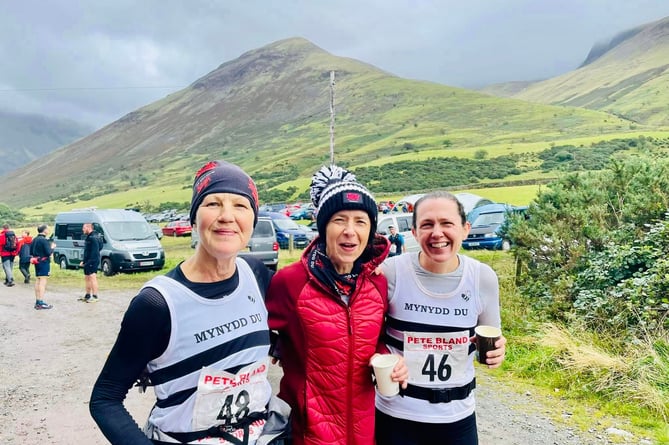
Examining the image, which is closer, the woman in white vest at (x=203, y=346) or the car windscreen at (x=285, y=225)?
the woman in white vest at (x=203, y=346)

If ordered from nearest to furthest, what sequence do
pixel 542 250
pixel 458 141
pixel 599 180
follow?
pixel 542 250 → pixel 599 180 → pixel 458 141

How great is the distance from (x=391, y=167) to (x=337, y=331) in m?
74.2

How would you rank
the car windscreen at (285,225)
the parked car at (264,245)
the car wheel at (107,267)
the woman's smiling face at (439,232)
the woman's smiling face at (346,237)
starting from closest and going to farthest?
the woman's smiling face at (346,237)
the woman's smiling face at (439,232)
the parked car at (264,245)
the car wheel at (107,267)
the car windscreen at (285,225)

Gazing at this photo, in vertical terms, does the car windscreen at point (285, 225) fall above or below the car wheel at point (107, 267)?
above

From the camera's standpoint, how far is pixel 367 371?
202 centimetres

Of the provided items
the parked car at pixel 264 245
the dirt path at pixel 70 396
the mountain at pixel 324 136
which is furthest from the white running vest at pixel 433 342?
the mountain at pixel 324 136

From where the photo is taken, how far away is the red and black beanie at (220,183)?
1604 mm

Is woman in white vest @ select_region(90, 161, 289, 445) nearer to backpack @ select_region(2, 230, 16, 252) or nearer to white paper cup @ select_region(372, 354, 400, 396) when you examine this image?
white paper cup @ select_region(372, 354, 400, 396)

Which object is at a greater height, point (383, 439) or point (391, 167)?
point (391, 167)

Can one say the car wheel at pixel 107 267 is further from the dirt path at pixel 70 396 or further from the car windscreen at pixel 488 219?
the car windscreen at pixel 488 219

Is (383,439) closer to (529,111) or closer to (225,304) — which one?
(225,304)

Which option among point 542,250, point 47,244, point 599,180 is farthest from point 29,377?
point 599,180

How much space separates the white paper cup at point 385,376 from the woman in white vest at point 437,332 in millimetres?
228

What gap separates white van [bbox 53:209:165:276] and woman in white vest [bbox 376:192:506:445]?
44.9 feet
